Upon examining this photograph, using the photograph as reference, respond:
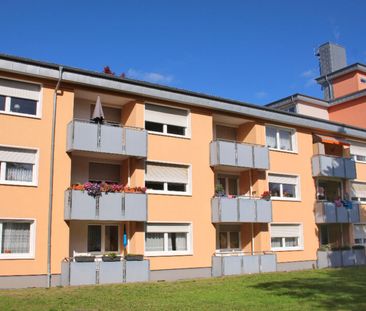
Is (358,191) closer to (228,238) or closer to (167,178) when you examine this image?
(228,238)

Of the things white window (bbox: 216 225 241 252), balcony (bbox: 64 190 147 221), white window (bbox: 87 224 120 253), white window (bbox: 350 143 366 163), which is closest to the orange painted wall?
white window (bbox: 350 143 366 163)

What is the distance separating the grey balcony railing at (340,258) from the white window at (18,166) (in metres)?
17.1

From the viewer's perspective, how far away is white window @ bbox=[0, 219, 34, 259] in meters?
18.4

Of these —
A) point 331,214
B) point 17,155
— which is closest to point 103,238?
point 17,155

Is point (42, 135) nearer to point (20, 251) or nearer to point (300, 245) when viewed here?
point (20, 251)

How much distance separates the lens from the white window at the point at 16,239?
726 inches

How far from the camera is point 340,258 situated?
94.4ft

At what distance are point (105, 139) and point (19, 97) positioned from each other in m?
3.80

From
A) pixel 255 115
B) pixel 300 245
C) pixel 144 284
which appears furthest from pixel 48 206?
pixel 300 245

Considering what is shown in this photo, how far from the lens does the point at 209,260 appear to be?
23.5m

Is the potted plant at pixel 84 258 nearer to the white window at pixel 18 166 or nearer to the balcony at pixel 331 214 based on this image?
the white window at pixel 18 166

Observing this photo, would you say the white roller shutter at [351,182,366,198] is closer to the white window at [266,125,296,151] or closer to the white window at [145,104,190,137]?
the white window at [266,125,296,151]

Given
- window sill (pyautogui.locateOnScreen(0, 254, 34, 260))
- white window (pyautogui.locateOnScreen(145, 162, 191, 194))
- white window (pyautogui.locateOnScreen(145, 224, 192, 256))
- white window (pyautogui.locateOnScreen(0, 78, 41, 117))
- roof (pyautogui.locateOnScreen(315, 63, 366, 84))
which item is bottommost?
window sill (pyautogui.locateOnScreen(0, 254, 34, 260))

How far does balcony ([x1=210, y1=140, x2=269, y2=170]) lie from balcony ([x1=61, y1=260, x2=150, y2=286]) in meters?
6.56
